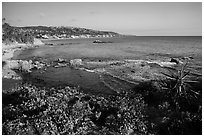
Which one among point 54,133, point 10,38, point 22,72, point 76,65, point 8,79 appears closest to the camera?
point 54,133

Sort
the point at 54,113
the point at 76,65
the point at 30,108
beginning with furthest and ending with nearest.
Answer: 1. the point at 76,65
2. the point at 30,108
3. the point at 54,113

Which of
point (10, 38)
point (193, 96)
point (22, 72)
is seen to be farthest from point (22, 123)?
point (10, 38)

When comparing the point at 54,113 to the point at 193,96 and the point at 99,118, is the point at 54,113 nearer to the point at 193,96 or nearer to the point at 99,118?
the point at 99,118

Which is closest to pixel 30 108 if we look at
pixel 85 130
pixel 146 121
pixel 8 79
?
pixel 85 130

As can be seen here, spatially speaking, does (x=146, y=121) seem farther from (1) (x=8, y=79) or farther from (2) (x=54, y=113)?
(1) (x=8, y=79)

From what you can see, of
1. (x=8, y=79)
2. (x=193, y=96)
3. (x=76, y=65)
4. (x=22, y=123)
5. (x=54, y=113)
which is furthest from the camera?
Answer: (x=76, y=65)

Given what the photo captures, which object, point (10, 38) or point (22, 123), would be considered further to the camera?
point (10, 38)

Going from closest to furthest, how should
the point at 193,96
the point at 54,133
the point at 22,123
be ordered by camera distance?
the point at 54,133
the point at 22,123
the point at 193,96

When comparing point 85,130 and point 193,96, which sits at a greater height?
point 193,96

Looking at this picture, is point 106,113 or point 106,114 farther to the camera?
point 106,113
